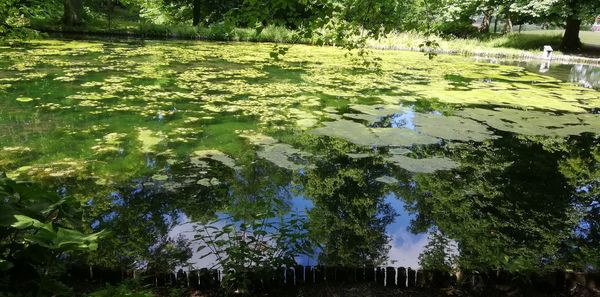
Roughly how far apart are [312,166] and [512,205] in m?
2.07

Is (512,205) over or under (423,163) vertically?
under

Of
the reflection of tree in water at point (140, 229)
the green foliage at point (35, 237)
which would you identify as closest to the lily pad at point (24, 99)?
the reflection of tree in water at point (140, 229)

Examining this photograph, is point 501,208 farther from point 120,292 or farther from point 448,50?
point 448,50

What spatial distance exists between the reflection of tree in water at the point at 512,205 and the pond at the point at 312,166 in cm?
2

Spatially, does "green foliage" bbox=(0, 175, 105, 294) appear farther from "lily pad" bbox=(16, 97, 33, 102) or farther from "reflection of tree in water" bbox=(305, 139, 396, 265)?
"lily pad" bbox=(16, 97, 33, 102)

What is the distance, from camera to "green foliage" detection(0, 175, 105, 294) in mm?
1483

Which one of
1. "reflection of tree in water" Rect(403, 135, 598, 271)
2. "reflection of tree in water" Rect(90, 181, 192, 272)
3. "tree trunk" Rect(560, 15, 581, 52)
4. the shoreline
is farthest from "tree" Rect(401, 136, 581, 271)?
"tree trunk" Rect(560, 15, 581, 52)

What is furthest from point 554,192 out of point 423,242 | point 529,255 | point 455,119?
point 455,119

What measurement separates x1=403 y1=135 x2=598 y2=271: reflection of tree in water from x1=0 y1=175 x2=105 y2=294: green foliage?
95.0 inches

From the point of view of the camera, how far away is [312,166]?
16.1 ft

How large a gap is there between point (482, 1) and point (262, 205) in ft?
68.3

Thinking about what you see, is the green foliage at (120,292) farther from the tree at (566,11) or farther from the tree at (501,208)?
the tree at (566,11)

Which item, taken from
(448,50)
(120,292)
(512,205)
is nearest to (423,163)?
(512,205)

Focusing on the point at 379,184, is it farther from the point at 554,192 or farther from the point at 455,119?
the point at 455,119
